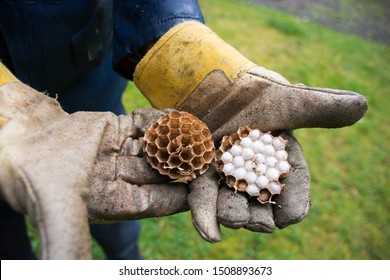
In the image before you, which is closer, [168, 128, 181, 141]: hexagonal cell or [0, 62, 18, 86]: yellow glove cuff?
[0, 62, 18, 86]: yellow glove cuff

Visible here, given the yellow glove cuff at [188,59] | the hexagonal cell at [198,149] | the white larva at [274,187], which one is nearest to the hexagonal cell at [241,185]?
the white larva at [274,187]

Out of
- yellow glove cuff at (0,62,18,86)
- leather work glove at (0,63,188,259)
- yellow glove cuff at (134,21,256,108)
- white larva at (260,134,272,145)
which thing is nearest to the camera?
leather work glove at (0,63,188,259)

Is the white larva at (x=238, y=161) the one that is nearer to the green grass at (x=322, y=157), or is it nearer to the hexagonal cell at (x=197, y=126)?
the hexagonal cell at (x=197, y=126)

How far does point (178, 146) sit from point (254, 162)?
36cm

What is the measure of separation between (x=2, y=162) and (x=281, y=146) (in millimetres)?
1181

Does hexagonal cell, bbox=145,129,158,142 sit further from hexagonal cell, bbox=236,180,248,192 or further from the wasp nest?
hexagonal cell, bbox=236,180,248,192

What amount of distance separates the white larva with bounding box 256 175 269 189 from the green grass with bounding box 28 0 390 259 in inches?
75.0

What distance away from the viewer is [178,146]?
5.74ft

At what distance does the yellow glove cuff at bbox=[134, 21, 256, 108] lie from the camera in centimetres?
196

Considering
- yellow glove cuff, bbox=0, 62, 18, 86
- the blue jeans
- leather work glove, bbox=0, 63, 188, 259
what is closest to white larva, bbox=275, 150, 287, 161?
leather work glove, bbox=0, 63, 188, 259

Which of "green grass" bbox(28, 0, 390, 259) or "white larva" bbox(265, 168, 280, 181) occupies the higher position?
"white larva" bbox(265, 168, 280, 181)

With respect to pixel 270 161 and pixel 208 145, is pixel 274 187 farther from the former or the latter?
pixel 208 145

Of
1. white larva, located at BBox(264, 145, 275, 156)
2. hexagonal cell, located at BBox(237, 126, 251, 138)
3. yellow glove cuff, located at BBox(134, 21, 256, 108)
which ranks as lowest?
white larva, located at BBox(264, 145, 275, 156)

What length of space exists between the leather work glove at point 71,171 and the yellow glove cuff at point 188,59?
210mm
